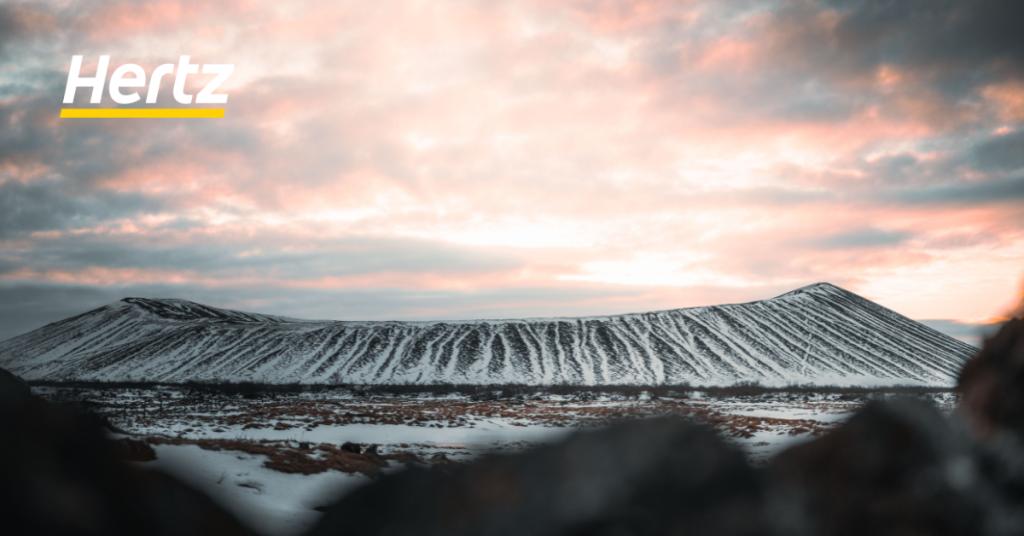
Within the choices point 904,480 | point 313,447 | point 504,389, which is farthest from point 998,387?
point 504,389

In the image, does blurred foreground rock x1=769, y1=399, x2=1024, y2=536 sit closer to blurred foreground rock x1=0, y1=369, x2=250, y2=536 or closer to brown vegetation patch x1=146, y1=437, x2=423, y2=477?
blurred foreground rock x1=0, y1=369, x2=250, y2=536

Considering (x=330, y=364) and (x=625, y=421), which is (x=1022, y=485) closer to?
(x=625, y=421)

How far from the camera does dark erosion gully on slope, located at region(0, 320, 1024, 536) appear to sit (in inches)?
111

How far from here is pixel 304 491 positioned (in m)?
11.4

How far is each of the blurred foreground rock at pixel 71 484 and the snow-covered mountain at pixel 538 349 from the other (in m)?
79.5

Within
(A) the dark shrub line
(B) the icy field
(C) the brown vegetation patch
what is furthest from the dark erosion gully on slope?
(A) the dark shrub line

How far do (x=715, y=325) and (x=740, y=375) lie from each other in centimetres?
2490

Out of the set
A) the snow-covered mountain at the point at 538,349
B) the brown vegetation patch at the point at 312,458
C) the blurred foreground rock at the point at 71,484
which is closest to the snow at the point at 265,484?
the brown vegetation patch at the point at 312,458

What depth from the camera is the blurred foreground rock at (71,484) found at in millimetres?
2385

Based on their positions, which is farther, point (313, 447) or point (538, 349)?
Result: point (538, 349)

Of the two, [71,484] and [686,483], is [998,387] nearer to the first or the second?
[686,483]

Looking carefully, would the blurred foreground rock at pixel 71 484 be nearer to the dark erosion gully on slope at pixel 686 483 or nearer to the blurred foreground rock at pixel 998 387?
the dark erosion gully on slope at pixel 686 483

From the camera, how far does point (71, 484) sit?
2.60 meters

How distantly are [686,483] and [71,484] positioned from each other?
10.8 feet
